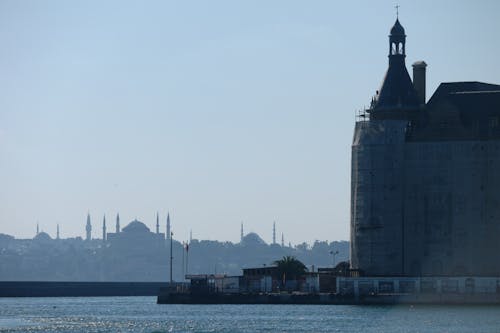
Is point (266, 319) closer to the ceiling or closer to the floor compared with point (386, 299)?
closer to the floor

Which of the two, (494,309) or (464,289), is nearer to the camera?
(494,309)

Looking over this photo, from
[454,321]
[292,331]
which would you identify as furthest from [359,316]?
[292,331]

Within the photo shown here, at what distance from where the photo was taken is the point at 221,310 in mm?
183500

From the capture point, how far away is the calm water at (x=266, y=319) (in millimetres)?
141000

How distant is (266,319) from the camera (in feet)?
518

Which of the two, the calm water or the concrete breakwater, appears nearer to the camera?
the calm water

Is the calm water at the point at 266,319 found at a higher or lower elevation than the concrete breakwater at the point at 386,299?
lower

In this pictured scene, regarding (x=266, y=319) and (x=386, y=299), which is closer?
(x=266, y=319)

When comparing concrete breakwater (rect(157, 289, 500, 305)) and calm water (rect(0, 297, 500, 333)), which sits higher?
concrete breakwater (rect(157, 289, 500, 305))

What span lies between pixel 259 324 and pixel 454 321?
57.7 feet

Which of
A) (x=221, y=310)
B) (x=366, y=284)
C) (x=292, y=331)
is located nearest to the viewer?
(x=292, y=331)

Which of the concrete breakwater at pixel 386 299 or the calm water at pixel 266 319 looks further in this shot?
the concrete breakwater at pixel 386 299

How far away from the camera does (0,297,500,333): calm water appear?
14100 cm

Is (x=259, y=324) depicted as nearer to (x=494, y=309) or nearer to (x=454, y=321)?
(x=454, y=321)
